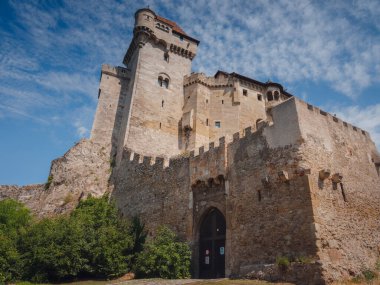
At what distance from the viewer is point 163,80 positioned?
3359 centimetres

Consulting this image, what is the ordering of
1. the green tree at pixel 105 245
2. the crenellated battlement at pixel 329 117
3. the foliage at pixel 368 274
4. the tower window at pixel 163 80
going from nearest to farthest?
the foliage at pixel 368 274 < the crenellated battlement at pixel 329 117 < the green tree at pixel 105 245 < the tower window at pixel 163 80

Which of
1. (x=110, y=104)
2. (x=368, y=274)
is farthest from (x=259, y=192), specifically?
(x=110, y=104)

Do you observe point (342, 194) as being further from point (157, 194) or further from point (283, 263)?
point (157, 194)

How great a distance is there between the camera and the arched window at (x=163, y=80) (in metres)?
33.3

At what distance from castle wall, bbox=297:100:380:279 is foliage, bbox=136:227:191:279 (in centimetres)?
648

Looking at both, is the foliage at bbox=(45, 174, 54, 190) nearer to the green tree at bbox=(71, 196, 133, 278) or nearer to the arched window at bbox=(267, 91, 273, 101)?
the green tree at bbox=(71, 196, 133, 278)

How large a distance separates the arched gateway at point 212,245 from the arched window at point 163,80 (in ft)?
66.3

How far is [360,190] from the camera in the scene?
551 inches

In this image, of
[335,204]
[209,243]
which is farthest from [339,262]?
[209,243]

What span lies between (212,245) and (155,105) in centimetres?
1895

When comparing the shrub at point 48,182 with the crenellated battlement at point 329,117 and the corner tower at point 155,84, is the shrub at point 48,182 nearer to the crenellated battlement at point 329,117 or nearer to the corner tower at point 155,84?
the corner tower at point 155,84

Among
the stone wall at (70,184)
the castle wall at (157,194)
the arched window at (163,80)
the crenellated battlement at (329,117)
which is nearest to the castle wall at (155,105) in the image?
the arched window at (163,80)

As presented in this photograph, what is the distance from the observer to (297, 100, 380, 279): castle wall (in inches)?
438

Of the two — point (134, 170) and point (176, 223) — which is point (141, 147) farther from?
point (176, 223)
